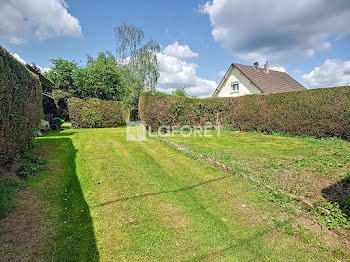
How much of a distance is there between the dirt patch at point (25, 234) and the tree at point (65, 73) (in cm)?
2117

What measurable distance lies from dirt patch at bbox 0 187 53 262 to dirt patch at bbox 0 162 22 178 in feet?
3.58

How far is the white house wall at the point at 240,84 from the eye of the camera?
802 inches

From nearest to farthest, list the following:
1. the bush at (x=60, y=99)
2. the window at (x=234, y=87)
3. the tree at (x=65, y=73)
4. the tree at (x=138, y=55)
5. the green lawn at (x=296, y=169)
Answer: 1. the green lawn at (x=296, y=169)
2. the bush at (x=60, y=99)
3. the tree at (x=65, y=73)
4. the window at (x=234, y=87)
5. the tree at (x=138, y=55)

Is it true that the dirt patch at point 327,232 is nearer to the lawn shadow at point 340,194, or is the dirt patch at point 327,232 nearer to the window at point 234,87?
the lawn shadow at point 340,194

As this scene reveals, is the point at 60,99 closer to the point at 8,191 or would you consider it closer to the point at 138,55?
the point at 138,55

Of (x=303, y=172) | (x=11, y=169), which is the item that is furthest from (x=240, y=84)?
(x=11, y=169)

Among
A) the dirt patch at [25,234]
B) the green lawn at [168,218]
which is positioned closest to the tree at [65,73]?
the green lawn at [168,218]

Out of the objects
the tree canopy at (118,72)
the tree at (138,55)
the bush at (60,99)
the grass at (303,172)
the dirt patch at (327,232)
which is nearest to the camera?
the dirt patch at (327,232)

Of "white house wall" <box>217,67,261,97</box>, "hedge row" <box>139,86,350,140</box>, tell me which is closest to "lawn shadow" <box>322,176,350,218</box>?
"hedge row" <box>139,86,350,140</box>

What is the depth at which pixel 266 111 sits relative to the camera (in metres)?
11.2

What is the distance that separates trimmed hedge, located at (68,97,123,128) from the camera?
13.5 m

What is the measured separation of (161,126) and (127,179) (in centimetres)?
825

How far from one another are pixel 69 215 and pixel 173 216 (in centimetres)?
153

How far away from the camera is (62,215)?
2518 mm
